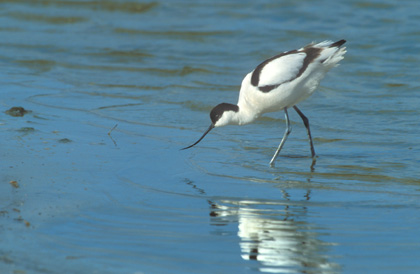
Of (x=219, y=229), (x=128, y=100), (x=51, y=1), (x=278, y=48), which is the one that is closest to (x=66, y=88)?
(x=128, y=100)

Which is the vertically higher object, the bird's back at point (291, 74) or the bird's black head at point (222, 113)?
the bird's back at point (291, 74)

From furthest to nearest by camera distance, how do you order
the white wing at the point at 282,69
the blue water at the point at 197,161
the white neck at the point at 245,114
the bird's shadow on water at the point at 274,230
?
the white neck at the point at 245,114 → the white wing at the point at 282,69 → the blue water at the point at 197,161 → the bird's shadow on water at the point at 274,230

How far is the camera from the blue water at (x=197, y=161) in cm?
395

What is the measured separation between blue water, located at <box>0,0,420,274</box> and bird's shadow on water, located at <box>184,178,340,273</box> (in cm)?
1

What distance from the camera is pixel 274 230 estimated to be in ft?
14.1

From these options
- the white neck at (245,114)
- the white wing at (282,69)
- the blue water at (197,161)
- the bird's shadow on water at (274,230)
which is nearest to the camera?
the bird's shadow on water at (274,230)

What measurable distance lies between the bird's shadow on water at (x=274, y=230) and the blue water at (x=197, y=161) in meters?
0.01

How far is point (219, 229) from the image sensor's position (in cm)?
432

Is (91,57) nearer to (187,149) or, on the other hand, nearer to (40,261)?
(187,149)

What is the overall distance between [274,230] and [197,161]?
189cm

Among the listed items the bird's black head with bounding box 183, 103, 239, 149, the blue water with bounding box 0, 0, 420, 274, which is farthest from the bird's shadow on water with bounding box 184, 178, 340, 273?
the bird's black head with bounding box 183, 103, 239, 149

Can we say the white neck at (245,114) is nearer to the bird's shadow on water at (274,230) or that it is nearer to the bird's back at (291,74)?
the bird's back at (291,74)

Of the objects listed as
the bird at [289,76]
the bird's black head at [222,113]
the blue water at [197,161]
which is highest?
the bird at [289,76]

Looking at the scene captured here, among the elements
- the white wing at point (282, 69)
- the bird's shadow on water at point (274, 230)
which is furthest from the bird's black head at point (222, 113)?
the bird's shadow on water at point (274, 230)
